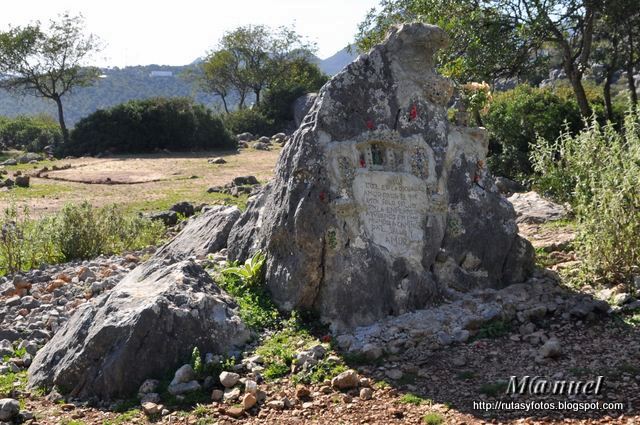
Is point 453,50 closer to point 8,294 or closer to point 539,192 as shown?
point 539,192

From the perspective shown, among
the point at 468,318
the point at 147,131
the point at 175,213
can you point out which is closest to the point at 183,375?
the point at 468,318

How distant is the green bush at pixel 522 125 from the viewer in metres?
16.6

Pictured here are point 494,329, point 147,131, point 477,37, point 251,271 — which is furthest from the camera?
point 147,131

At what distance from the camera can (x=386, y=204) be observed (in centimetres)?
764

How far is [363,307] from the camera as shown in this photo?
7250mm

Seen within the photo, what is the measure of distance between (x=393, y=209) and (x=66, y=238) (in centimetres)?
640

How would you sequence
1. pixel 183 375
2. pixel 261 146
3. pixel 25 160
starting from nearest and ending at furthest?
pixel 183 375, pixel 25 160, pixel 261 146

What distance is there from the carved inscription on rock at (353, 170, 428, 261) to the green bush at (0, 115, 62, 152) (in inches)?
1274

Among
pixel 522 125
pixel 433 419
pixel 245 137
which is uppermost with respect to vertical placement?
pixel 245 137

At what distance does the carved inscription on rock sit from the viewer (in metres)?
7.52

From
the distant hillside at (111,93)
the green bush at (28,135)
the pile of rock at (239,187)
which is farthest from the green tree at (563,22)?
the distant hillside at (111,93)

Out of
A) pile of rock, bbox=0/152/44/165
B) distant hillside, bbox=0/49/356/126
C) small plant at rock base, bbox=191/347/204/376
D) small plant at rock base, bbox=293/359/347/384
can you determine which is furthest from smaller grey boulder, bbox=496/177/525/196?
distant hillside, bbox=0/49/356/126

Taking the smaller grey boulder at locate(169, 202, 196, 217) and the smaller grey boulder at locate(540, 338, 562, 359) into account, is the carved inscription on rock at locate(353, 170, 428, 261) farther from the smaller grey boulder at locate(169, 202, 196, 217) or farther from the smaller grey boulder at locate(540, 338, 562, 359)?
the smaller grey boulder at locate(169, 202, 196, 217)

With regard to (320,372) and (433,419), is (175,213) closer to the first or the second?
(320,372)
